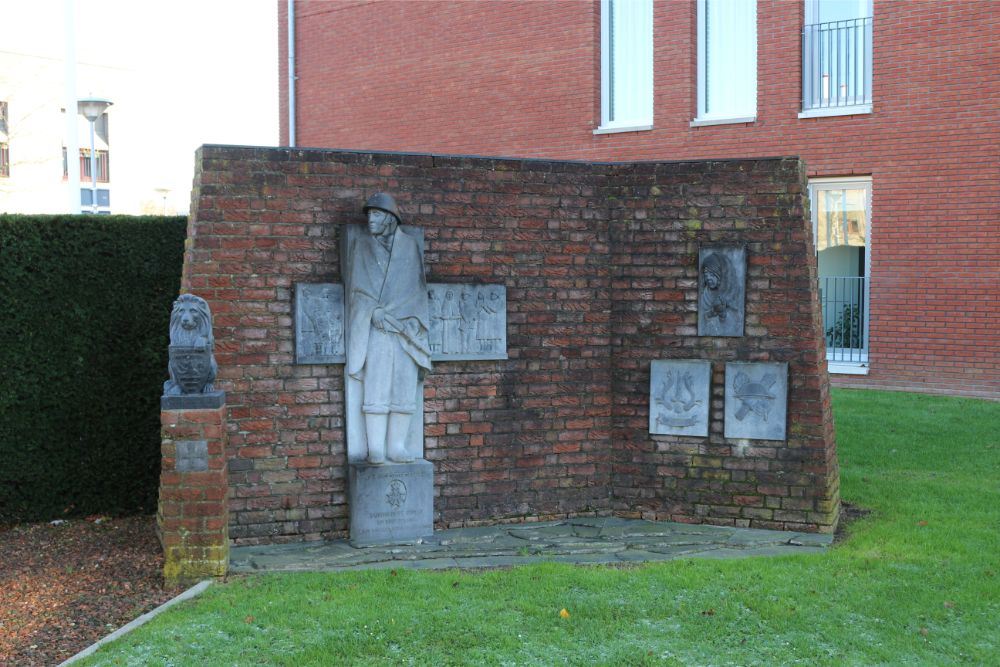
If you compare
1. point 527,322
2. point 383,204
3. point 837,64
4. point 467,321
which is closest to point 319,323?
point 383,204

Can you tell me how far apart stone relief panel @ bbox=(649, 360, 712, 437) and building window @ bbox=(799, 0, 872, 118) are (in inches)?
380

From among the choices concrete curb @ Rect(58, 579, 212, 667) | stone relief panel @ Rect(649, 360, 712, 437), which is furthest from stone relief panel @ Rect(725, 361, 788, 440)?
concrete curb @ Rect(58, 579, 212, 667)

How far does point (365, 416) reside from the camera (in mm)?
7383

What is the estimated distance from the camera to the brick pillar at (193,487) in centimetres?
611

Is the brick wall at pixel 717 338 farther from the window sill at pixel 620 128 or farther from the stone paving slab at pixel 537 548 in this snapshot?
the window sill at pixel 620 128

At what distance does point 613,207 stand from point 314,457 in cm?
292

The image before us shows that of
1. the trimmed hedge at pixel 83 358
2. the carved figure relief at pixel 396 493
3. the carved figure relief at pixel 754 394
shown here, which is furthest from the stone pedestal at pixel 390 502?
the carved figure relief at pixel 754 394

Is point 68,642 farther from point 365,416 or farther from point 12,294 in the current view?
point 12,294

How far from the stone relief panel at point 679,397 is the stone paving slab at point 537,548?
2.38 feet

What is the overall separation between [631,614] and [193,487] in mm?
2597

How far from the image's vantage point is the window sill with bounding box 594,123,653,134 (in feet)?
58.2

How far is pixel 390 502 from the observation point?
7.38 meters

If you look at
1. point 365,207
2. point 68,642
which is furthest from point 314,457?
point 68,642

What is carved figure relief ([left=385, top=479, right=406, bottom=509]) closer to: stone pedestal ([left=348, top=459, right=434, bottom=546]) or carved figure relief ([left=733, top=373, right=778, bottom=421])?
stone pedestal ([left=348, top=459, right=434, bottom=546])
